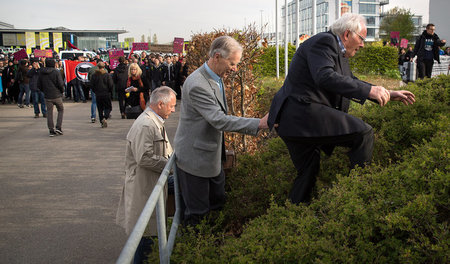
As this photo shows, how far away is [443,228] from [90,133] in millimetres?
11670

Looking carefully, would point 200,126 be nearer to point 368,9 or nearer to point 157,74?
point 157,74

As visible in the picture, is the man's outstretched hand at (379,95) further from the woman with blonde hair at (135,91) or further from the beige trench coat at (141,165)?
the woman with blonde hair at (135,91)

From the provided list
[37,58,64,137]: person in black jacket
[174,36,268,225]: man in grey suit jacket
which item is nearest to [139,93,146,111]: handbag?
[37,58,64,137]: person in black jacket

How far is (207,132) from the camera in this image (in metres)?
3.50

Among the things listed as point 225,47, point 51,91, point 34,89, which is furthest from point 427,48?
point 34,89

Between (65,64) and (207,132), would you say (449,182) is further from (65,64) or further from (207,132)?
(65,64)

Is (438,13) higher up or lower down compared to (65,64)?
higher up

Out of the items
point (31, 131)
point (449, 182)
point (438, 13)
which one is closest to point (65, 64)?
point (31, 131)

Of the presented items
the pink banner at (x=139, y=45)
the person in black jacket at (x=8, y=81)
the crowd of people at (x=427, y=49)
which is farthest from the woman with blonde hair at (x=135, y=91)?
the pink banner at (x=139, y=45)

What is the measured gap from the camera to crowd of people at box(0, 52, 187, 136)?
13.2m

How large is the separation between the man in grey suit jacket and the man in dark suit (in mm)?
251

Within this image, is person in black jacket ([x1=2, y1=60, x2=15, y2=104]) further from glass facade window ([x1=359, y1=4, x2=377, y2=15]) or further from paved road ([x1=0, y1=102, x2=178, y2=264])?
glass facade window ([x1=359, y1=4, x2=377, y2=15])

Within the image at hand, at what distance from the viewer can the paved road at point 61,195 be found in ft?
16.5

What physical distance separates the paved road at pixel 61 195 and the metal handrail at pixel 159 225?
1756 millimetres
